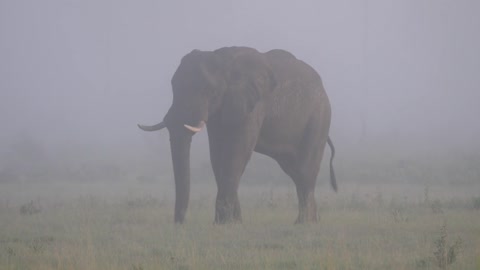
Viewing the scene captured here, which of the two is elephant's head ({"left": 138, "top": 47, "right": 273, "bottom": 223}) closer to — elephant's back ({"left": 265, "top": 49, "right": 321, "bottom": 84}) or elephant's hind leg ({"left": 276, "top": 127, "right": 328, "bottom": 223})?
elephant's back ({"left": 265, "top": 49, "right": 321, "bottom": 84})

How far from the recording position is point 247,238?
11.7m

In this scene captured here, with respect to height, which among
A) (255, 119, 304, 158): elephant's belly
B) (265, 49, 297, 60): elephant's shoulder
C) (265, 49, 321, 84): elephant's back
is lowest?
(255, 119, 304, 158): elephant's belly

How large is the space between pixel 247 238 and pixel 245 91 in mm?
3935

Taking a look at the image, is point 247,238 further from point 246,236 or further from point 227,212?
point 227,212

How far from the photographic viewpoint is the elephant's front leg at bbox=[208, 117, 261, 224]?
14.2 meters

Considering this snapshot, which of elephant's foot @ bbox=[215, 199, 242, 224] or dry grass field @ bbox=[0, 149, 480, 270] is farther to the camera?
elephant's foot @ bbox=[215, 199, 242, 224]

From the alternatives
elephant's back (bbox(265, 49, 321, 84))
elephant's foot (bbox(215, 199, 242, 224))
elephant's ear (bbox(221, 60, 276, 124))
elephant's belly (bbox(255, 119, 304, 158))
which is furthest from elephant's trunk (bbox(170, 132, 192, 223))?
elephant's back (bbox(265, 49, 321, 84))

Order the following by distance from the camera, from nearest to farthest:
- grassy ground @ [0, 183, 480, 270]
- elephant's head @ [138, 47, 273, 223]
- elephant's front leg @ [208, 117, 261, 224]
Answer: grassy ground @ [0, 183, 480, 270] < elephant's head @ [138, 47, 273, 223] < elephant's front leg @ [208, 117, 261, 224]

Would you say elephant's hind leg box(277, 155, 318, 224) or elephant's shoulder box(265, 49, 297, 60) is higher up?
elephant's shoulder box(265, 49, 297, 60)

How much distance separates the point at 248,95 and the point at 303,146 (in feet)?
6.68

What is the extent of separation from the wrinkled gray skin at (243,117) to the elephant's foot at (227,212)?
2 cm

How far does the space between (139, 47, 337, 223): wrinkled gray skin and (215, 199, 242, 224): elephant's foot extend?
0.02m

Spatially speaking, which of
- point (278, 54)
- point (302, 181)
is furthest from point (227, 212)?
point (278, 54)

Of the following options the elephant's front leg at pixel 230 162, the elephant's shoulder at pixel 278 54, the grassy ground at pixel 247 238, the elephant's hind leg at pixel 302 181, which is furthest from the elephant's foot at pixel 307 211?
the elephant's shoulder at pixel 278 54
